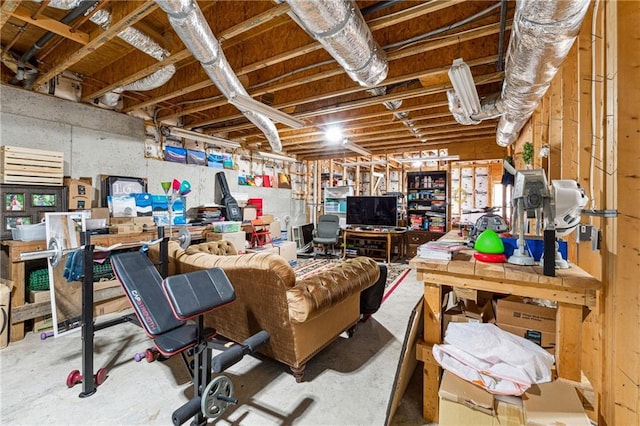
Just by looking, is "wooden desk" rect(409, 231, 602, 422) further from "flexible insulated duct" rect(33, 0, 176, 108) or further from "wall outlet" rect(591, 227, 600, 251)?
"flexible insulated duct" rect(33, 0, 176, 108)

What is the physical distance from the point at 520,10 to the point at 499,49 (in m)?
1.05

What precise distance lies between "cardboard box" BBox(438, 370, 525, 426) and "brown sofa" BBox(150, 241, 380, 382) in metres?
0.89

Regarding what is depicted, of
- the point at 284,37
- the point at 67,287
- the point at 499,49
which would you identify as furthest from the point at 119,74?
the point at 499,49

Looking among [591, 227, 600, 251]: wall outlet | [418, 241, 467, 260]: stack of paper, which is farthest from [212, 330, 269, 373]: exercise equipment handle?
[591, 227, 600, 251]: wall outlet

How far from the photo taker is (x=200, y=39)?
2066mm

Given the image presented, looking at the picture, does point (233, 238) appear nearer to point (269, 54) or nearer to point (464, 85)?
point (269, 54)

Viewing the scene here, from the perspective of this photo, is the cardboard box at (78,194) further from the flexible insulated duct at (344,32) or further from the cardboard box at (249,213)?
the flexible insulated duct at (344,32)

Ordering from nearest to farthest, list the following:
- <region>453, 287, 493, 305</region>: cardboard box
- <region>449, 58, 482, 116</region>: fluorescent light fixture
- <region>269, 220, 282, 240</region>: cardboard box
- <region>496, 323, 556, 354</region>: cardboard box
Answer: <region>496, 323, 556, 354</region>: cardboard box, <region>453, 287, 493, 305</region>: cardboard box, <region>449, 58, 482, 116</region>: fluorescent light fixture, <region>269, 220, 282, 240</region>: cardboard box

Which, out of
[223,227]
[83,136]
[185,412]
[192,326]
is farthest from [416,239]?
[83,136]

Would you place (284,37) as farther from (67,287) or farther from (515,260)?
(67,287)

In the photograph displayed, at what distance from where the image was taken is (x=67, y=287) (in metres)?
2.90

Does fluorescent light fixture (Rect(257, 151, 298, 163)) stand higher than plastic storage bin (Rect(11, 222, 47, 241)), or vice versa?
fluorescent light fixture (Rect(257, 151, 298, 163))

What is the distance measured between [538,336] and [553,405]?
49 centimetres

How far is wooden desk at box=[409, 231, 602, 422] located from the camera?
130 cm
